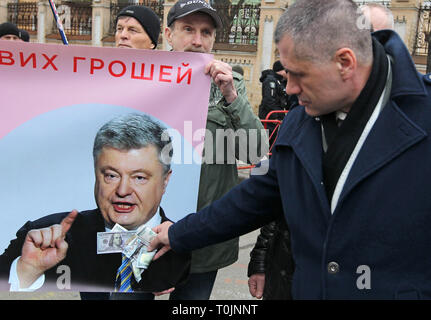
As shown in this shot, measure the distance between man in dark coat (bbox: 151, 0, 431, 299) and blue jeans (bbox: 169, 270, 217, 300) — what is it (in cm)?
86

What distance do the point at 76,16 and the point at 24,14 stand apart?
10.8 ft

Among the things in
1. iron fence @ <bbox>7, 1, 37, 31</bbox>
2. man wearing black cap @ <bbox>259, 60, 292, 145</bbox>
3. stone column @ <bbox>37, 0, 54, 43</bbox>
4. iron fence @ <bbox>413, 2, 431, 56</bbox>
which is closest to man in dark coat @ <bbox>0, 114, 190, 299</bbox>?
man wearing black cap @ <bbox>259, 60, 292, 145</bbox>

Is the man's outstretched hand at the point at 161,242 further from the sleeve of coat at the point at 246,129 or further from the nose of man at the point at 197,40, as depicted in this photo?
the nose of man at the point at 197,40

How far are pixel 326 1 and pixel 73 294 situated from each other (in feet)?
11.4

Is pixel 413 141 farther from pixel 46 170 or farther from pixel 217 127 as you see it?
pixel 46 170

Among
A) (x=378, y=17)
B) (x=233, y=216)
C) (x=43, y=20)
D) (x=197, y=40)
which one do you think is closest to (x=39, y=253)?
(x=233, y=216)

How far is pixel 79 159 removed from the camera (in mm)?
2213

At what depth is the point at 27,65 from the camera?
7.12 feet

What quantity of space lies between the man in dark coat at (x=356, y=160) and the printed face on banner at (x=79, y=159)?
2.53 feet

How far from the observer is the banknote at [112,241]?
2.20m

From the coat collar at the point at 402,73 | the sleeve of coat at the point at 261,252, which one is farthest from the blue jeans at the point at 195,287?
the coat collar at the point at 402,73

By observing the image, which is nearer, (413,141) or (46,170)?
(413,141)

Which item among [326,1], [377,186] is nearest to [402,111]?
[377,186]

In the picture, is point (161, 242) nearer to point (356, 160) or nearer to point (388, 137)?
point (356, 160)
